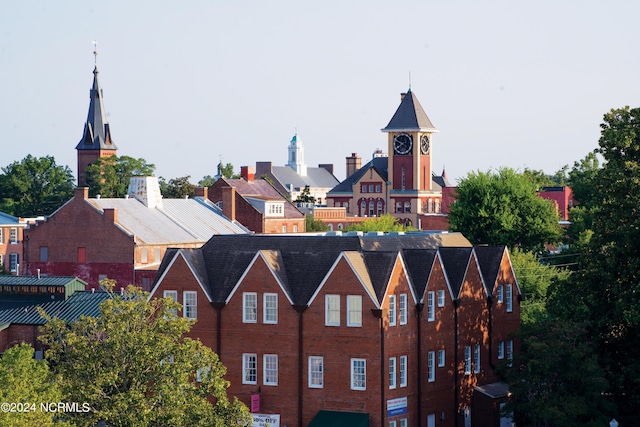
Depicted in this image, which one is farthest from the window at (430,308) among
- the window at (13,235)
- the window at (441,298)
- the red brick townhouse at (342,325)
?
the window at (13,235)

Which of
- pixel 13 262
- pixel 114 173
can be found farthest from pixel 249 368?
pixel 114 173

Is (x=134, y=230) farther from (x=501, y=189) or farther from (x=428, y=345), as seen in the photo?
(x=428, y=345)

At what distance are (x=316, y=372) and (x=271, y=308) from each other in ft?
13.3

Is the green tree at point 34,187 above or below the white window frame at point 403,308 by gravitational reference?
above

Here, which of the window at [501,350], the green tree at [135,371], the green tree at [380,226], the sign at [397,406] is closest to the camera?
the green tree at [135,371]

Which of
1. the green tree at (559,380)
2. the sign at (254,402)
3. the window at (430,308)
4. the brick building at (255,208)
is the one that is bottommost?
the sign at (254,402)

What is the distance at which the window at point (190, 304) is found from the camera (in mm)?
67812

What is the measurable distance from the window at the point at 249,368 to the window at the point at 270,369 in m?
0.57

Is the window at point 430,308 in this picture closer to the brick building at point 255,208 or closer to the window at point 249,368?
the window at point 249,368

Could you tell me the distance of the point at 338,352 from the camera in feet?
210

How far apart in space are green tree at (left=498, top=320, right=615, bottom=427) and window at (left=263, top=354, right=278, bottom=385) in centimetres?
1150

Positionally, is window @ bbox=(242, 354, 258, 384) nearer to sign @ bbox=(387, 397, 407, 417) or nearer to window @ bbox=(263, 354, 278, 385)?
window @ bbox=(263, 354, 278, 385)

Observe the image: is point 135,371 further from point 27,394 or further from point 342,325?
point 342,325

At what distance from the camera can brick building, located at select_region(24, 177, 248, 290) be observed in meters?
105
